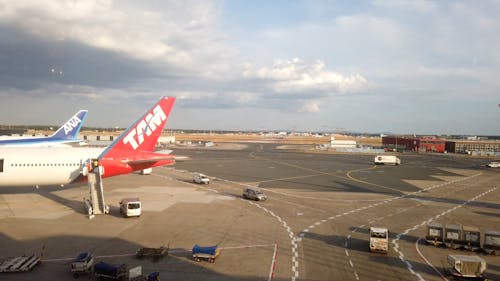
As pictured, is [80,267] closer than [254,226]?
Yes

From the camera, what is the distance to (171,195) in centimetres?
4800

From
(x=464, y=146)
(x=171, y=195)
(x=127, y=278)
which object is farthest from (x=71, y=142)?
(x=464, y=146)

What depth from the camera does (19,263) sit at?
72.5ft

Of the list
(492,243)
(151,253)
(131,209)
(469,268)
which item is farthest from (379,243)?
(131,209)

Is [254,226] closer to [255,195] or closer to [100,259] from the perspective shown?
[255,195]

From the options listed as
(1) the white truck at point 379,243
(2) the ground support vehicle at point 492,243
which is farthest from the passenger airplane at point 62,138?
(2) the ground support vehicle at point 492,243

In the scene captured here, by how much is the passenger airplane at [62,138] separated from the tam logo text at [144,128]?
41.5m

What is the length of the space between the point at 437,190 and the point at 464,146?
135883 mm

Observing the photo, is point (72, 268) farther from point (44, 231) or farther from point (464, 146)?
point (464, 146)

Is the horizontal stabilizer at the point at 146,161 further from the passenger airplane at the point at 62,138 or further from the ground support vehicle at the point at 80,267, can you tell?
the passenger airplane at the point at 62,138

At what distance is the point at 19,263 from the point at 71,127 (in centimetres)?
7360

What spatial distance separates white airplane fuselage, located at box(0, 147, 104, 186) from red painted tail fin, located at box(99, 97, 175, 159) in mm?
3210

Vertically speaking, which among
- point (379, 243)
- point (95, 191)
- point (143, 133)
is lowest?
point (379, 243)

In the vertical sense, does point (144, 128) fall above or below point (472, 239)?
above
